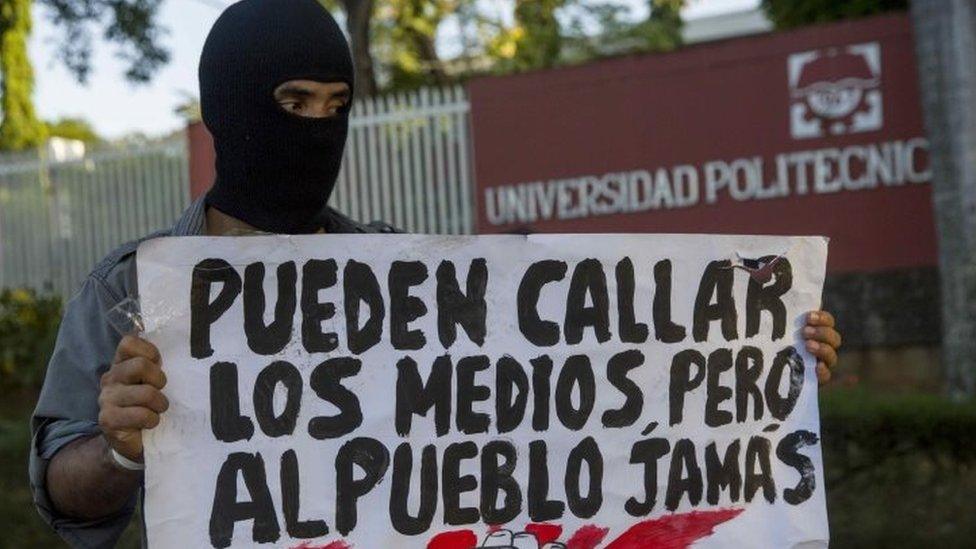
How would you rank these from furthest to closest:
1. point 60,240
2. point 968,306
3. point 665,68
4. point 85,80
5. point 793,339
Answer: point 60,240 < point 85,80 < point 665,68 < point 968,306 < point 793,339

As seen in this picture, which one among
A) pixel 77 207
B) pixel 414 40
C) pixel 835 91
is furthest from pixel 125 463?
pixel 414 40

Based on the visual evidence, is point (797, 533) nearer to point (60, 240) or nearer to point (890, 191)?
point (890, 191)

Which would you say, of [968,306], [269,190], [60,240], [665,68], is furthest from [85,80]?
[269,190]

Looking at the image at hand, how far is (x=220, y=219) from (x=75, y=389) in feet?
1.41

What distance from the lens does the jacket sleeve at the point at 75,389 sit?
2.37m

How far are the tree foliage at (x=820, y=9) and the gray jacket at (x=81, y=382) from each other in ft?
33.8

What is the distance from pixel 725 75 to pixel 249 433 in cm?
948

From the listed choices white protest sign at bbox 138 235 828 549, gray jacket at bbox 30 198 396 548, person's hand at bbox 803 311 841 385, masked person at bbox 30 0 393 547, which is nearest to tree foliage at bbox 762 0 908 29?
person's hand at bbox 803 311 841 385

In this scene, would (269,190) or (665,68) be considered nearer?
(269,190)

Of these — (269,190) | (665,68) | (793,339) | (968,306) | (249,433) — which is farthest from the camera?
(665,68)

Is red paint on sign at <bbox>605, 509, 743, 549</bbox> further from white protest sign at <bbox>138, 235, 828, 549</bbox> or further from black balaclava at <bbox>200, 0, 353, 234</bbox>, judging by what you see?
black balaclava at <bbox>200, 0, 353, 234</bbox>

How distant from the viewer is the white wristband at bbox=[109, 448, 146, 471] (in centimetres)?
229

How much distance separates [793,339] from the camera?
9.20ft

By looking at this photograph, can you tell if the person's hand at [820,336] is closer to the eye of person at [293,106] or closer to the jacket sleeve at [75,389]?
the eye of person at [293,106]
